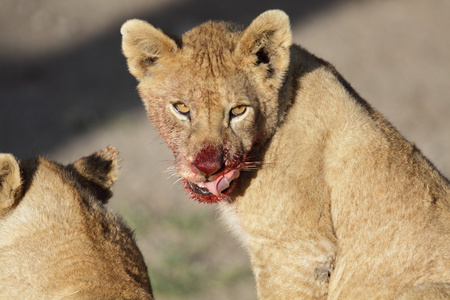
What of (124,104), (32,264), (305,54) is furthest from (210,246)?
(32,264)

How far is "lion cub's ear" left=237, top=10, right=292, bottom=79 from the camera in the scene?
4.73 metres

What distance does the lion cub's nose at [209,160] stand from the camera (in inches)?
176

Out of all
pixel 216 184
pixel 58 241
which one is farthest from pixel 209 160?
pixel 58 241

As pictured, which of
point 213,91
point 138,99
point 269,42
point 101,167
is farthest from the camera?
point 138,99

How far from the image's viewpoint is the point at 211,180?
4.64m

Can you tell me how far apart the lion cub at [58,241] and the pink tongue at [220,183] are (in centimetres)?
64

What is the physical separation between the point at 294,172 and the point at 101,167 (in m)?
1.40

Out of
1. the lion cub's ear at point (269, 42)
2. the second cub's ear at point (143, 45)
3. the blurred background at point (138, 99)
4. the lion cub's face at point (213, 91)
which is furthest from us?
the blurred background at point (138, 99)

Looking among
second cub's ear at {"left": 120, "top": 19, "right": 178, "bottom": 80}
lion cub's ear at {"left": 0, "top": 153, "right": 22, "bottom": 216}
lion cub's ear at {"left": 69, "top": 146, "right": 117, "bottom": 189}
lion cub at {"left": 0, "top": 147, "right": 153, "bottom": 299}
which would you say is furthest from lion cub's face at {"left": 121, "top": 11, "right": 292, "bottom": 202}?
lion cub's ear at {"left": 0, "top": 153, "right": 22, "bottom": 216}

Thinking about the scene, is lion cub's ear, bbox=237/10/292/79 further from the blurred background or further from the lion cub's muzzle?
the blurred background

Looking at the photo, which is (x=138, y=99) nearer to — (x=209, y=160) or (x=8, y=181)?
(x=8, y=181)

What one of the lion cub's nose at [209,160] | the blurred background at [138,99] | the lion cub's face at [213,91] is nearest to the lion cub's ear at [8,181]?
the lion cub's face at [213,91]

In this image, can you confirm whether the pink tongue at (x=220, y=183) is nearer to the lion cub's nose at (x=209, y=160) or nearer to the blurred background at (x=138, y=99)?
the lion cub's nose at (x=209, y=160)

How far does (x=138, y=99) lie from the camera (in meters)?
10.9
